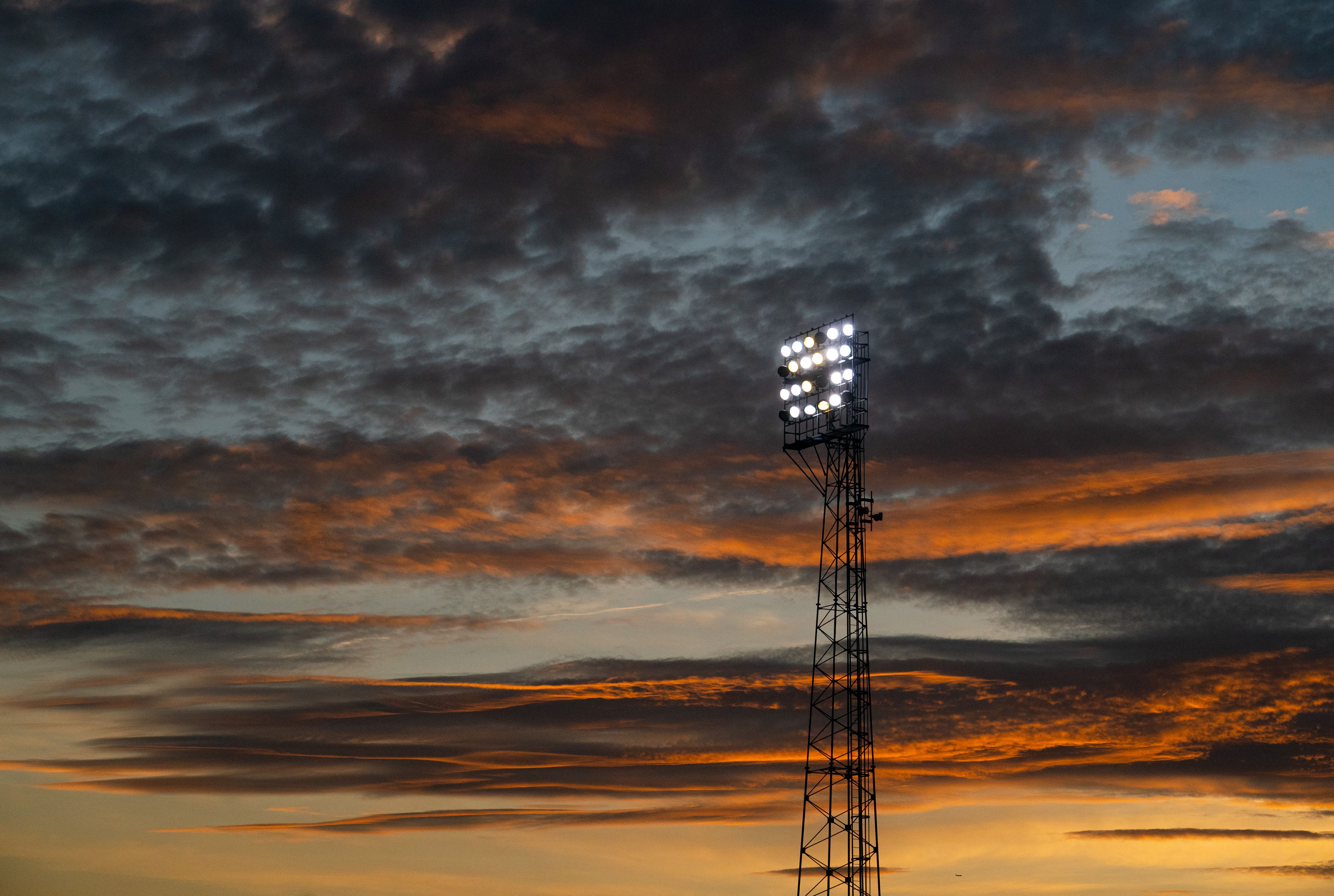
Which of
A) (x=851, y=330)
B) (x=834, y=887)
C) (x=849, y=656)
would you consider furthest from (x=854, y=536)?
(x=834, y=887)

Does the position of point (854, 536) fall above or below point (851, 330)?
below

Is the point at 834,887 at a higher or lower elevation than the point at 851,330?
lower

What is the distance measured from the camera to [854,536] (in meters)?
57.3

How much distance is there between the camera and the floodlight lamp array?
58156mm

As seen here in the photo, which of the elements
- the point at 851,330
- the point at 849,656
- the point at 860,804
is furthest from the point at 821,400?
the point at 860,804

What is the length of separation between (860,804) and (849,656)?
556cm

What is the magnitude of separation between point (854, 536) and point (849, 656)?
4664 millimetres

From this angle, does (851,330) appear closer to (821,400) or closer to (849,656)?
(821,400)

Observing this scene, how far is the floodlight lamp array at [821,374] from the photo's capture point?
191 feet

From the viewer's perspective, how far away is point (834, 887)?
5525cm

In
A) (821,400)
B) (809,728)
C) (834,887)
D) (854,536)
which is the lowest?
(834,887)

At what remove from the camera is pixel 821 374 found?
59000mm

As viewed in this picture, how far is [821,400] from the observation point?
5862 cm

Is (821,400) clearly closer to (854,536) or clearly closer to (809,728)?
(854,536)
